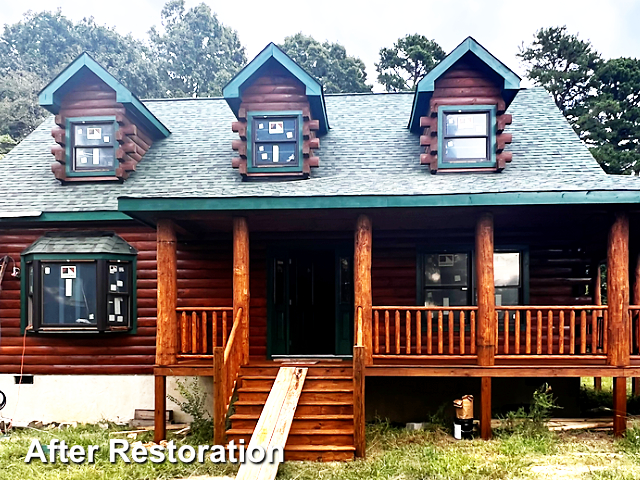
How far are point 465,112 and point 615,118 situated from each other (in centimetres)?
1765

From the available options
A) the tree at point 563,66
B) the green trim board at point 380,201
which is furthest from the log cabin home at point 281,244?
the tree at point 563,66

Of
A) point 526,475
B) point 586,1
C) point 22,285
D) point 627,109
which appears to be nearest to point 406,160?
point 526,475

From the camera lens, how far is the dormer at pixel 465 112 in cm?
898

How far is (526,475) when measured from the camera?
6020 millimetres

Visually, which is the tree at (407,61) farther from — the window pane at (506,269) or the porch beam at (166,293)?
the porch beam at (166,293)

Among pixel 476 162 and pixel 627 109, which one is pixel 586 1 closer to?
pixel 627 109

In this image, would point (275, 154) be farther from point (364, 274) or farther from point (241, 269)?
point (364, 274)

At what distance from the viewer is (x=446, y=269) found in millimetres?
9492

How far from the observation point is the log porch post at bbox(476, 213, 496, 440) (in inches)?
291

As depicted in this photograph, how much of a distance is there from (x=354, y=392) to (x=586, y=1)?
57.8m

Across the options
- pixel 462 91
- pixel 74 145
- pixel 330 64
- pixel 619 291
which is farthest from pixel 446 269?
pixel 330 64

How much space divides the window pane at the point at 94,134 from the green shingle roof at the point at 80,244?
5.78 ft

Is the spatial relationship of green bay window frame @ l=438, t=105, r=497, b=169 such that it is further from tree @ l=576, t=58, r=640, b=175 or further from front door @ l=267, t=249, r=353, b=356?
tree @ l=576, t=58, r=640, b=175

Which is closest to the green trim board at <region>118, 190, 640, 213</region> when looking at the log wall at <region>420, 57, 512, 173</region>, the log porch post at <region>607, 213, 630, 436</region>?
the log porch post at <region>607, 213, 630, 436</region>
